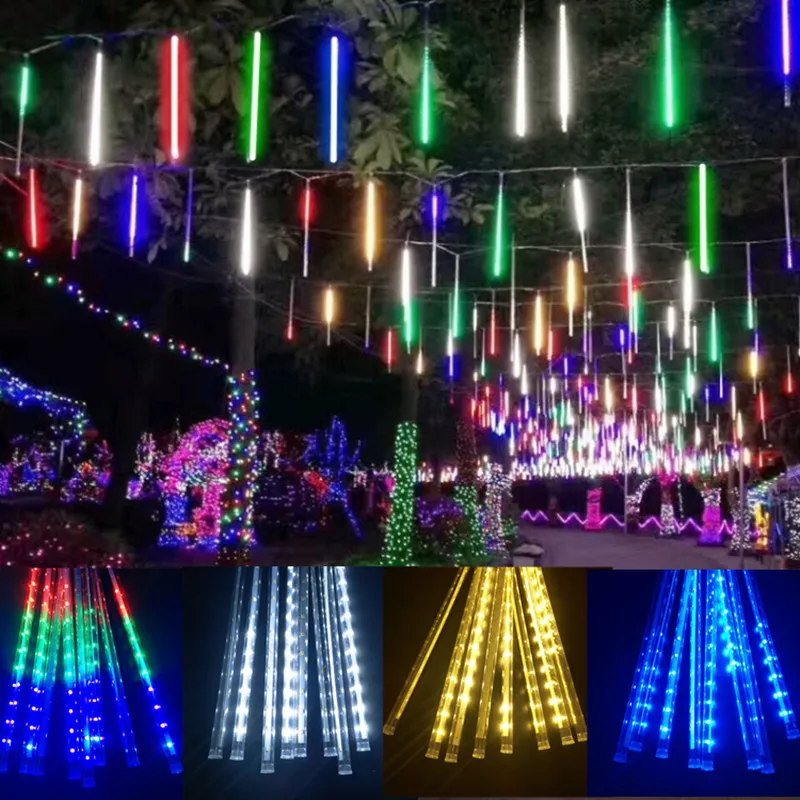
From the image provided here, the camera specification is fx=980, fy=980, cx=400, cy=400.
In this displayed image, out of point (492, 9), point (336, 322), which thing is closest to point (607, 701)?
point (492, 9)

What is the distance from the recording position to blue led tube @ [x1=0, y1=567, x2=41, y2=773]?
339 centimetres

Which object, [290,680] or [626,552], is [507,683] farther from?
[626,552]

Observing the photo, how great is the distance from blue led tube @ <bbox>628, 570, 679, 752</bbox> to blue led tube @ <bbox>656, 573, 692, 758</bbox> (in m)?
0.04

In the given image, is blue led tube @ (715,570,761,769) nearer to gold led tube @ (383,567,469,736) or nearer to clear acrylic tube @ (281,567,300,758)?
gold led tube @ (383,567,469,736)

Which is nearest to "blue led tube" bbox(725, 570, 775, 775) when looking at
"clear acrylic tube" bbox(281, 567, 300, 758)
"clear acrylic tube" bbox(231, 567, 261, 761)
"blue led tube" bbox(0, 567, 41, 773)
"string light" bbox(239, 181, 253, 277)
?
"clear acrylic tube" bbox(281, 567, 300, 758)

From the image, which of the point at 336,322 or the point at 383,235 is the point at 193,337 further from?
the point at 383,235

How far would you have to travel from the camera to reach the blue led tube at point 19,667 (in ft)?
11.1

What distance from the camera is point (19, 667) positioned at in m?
3.39

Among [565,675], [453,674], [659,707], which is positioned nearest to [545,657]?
[565,675]

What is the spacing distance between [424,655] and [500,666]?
28 cm

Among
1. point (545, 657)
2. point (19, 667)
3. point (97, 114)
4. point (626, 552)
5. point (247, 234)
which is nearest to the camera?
point (19, 667)

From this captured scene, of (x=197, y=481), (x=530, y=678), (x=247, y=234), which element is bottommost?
(x=530, y=678)

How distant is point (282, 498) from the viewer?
671 inches

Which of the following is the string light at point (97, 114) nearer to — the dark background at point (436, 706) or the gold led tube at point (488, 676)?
the dark background at point (436, 706)
